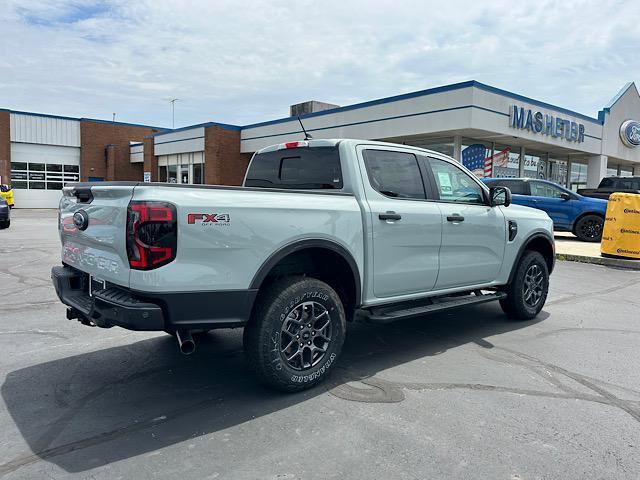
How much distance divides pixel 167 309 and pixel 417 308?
2380 millimetres

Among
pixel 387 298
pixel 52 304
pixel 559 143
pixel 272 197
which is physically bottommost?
pixel 52 304

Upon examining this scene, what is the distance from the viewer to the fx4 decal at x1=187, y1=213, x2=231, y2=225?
10.7 ft

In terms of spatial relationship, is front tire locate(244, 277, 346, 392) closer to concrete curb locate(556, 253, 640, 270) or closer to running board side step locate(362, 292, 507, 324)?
running board side step locate(362, 292, 507, 324)

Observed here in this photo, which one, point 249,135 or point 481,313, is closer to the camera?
point 481,313

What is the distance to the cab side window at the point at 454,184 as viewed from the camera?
16.9ft

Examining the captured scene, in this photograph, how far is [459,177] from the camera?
5441 millimetres

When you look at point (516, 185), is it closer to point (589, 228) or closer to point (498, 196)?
point (589, 228)

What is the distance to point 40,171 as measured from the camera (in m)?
37.7

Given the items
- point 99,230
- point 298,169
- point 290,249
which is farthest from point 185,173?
point 290,249

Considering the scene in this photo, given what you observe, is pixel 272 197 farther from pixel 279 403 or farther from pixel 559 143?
pixel 559 143

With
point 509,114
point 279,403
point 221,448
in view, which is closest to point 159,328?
point 221,448

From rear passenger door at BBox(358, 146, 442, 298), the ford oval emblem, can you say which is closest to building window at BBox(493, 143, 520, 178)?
rear passenger door at BBox(358, 146, 442, 298)

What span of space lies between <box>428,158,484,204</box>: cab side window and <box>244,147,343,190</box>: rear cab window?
3.76ft

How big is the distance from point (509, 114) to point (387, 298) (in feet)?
60.0
